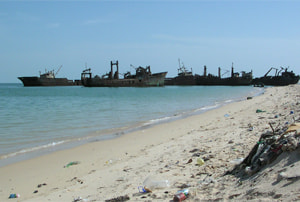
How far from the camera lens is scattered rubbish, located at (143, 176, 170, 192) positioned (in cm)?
335

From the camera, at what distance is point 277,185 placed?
2.47 metres

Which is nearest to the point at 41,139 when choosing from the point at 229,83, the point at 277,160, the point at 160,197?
the point at 160,197

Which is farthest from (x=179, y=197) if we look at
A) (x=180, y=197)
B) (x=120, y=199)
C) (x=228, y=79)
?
(x=228, y=79)

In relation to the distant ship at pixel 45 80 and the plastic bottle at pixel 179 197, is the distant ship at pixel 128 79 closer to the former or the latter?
the distant ship at pixel 45 80

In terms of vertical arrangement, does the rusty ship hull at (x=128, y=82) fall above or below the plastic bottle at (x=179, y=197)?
above

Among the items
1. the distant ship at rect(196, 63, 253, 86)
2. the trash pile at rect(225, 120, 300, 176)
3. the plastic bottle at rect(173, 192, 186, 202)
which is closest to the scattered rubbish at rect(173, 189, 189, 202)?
the plastic bottle at rect(173, 192, 186, 202)

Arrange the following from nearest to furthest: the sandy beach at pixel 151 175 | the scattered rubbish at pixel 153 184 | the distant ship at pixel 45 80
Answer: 1. the sandy beach at pixel 151 175
2. the scattered rubbish at pixel 153 184
3. the distant ship at pixel 45 80

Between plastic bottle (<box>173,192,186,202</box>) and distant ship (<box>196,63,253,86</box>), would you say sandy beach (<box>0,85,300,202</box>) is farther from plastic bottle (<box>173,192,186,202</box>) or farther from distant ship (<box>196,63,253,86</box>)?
distant ship (<box>196,63,253,86</box>)

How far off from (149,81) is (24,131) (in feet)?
178

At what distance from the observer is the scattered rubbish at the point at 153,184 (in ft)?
11.0

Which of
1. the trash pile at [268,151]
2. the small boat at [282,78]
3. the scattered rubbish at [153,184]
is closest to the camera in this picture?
the trash pile at [268,151]

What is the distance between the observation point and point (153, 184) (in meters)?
3.45

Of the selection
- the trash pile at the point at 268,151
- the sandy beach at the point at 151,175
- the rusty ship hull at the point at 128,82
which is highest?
the rusty ship hull at the point at 128,82

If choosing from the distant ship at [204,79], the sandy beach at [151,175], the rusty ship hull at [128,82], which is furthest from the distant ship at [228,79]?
the sandy beach at [151,175]
